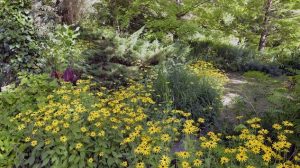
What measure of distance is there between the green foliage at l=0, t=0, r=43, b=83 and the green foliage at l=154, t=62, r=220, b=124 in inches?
84.3

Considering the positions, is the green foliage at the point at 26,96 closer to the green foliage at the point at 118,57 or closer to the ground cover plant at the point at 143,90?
the ground cover plant at the point at 143,90

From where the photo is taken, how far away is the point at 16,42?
5.18m

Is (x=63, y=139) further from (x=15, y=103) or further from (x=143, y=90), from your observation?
(x=143, y=90)

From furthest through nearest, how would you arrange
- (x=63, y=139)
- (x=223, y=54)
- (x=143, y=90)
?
(x=223, y=54), (x=143, y=90), (x=63, y=139)

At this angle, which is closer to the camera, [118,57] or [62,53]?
[62,53]

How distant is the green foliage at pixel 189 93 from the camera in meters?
4.25

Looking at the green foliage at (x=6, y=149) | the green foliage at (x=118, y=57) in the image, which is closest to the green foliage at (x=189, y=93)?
the green foliage at (x=118, y=57)

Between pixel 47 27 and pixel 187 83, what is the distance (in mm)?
3644

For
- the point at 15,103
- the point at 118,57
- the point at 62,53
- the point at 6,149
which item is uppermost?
the point at 62,53

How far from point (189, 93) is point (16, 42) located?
3.00m

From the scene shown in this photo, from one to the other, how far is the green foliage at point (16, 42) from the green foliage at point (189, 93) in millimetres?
2141

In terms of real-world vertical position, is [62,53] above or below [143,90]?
above

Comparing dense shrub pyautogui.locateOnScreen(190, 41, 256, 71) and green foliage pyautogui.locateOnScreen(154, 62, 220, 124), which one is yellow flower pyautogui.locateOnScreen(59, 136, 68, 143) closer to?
green foliage pyautogui.locateOnScreen(154, 62, 220, 124)

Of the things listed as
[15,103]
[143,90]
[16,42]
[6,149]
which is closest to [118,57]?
[143,90]
